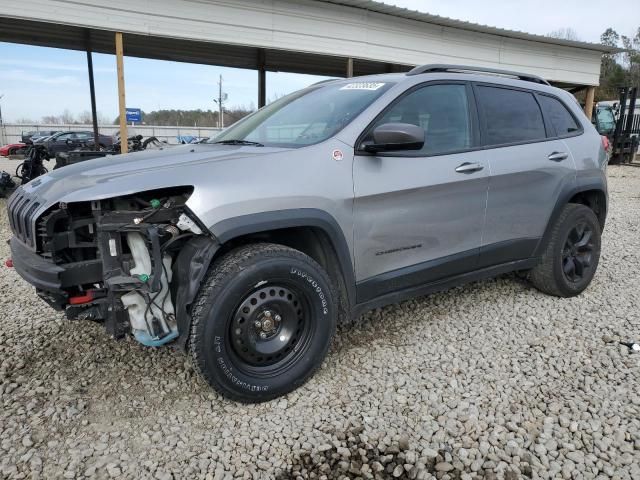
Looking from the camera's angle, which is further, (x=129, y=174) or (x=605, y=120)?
(x=605, y=120)

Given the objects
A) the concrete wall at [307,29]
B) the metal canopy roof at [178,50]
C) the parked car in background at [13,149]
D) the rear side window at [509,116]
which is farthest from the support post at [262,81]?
the rear side window at [509,116]

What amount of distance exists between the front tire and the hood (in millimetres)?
507

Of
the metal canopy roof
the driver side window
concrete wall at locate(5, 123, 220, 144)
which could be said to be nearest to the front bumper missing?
the driver side window

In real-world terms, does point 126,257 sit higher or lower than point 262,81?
lower

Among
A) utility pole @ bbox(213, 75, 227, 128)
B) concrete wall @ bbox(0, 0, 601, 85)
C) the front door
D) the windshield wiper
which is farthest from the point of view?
utility pole @ bbox(213, 75, 227, 128)

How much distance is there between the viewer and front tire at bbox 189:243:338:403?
2432mm

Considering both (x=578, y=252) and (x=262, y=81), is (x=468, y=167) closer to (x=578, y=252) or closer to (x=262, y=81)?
(x=578, y=252)

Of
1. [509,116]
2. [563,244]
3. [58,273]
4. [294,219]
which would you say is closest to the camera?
[58,273]

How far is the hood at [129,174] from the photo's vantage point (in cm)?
234

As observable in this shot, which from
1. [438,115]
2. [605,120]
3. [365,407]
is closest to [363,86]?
[438,115]

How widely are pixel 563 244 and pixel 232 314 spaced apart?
3.01m

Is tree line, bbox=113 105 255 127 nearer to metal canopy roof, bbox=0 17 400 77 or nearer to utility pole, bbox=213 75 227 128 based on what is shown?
utility pole, bbox=213 75 227 128

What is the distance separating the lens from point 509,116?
3725 mm

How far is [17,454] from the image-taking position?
2266 mm
